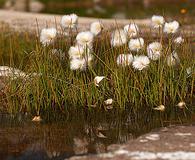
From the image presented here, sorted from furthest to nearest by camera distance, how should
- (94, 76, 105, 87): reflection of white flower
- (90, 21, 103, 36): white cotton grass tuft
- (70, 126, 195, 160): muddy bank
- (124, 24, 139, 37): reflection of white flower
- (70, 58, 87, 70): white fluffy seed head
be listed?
(90, 21, 103, 36): white cotton grass tuft
(124, 24, 139, 37): reflection of white flower
(70, 58, 87, 70): white fluffy seed head
(94, 76, 105, 87): reflection of white flower
(70, 126, 195, 160): muddy bank

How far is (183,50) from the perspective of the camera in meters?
6.67

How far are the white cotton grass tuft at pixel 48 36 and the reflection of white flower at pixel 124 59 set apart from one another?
78 centimetres

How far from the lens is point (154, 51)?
6285 mm

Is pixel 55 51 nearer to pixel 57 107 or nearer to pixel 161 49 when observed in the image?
pixel 57 107

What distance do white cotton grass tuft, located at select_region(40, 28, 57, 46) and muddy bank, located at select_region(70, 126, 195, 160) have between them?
190 centimetres

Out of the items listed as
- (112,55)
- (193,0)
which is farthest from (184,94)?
(193,0)

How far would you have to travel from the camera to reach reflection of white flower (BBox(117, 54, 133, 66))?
616 cm

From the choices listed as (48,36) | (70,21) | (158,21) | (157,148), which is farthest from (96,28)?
(157,148)

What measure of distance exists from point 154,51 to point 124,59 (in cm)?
37

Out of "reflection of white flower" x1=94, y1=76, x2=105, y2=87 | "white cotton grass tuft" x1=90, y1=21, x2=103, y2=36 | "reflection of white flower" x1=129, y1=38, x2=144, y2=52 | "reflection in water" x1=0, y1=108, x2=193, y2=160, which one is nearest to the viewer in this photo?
"reflection in water" x1=0, y1=108, x2=193, y2=160

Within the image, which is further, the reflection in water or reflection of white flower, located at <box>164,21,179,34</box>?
reflection of white flower, located at <box>164,21,179,34</box>

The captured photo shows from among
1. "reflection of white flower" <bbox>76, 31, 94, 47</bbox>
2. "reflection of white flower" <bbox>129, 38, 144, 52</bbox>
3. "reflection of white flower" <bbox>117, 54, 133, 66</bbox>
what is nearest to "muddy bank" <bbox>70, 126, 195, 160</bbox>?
"reflection of white flower" <bbox>117, 54, 133, 66</bbox>

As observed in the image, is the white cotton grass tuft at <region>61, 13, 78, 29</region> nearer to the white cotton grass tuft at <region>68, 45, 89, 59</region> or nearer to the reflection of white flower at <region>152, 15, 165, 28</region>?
the white cotton grass tuft at <region>68, 45, 89, 59</region>

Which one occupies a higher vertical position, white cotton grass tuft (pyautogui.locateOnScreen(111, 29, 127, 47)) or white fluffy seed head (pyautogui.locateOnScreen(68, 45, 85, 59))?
white cotton grass tuft (pyautogui.locateOnScreen(111, 29, 127, 47))
